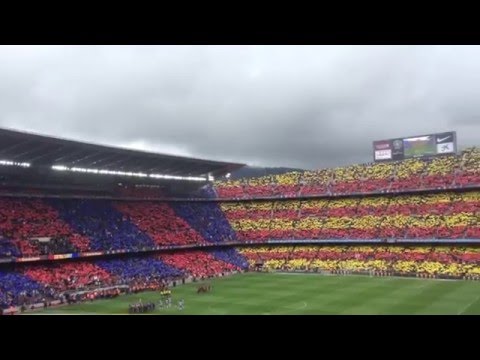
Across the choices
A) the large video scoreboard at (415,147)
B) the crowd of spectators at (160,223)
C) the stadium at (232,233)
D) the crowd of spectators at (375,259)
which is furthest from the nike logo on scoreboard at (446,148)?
the crowd of spectators at (160,223)

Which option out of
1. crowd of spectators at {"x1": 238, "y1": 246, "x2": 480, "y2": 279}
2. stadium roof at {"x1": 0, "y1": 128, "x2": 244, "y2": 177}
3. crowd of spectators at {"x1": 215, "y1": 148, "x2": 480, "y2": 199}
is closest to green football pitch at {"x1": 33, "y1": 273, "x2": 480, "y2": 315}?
crowd of spectators at {"x1": 238, "y1": 246, "x2": 480, "y2": 279}

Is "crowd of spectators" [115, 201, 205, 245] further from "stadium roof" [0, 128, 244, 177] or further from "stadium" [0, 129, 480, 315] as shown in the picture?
"stadium roof" [0, 128, 244, 177]

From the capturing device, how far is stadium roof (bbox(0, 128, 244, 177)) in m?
49.6

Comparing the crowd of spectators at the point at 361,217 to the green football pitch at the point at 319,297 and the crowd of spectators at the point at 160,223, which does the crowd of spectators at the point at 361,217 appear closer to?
the crowd of spectators at the point at 160,223

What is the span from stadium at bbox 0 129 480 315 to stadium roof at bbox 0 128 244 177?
212 mm

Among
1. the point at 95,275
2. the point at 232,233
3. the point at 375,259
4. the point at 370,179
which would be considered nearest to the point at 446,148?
the point at 370,179

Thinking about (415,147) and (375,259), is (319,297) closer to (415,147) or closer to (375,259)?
(375,259)

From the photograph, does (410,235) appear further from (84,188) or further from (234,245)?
(84,188)

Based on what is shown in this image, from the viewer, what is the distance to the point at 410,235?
209 feet

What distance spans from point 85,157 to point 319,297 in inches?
1199

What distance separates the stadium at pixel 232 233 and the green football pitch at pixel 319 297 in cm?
17

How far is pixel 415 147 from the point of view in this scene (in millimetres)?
80125
